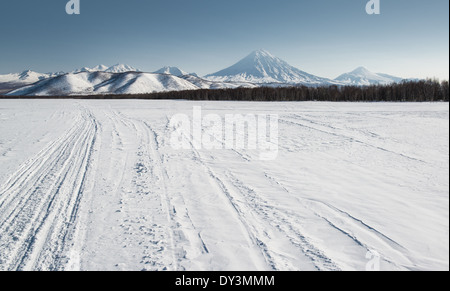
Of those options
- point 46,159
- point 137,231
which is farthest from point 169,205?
A: point 46,159

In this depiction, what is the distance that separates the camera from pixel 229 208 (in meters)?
4.48

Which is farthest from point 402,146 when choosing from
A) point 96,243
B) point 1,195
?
point 1,195

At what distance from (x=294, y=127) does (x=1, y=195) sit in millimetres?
10918

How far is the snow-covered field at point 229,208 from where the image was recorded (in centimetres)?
308

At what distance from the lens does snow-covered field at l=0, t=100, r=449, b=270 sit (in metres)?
3.08

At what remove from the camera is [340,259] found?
305 cm

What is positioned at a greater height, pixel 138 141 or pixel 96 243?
pixel 138 141

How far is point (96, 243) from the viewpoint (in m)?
3.43
